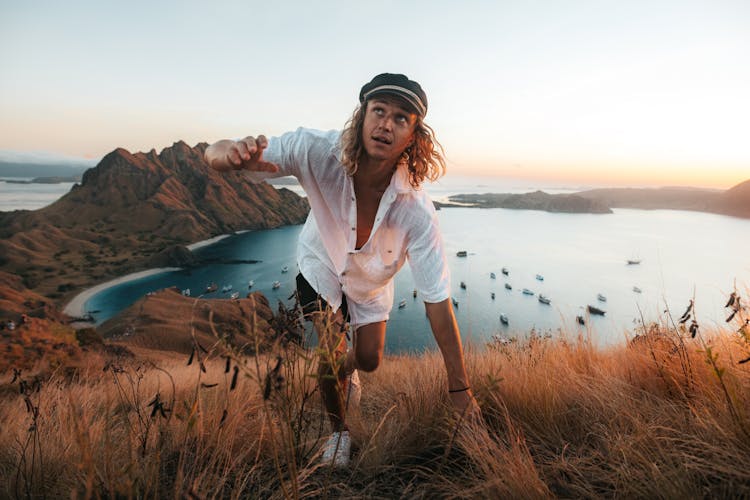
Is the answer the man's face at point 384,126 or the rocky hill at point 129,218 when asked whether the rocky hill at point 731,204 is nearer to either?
the rocky hill at point 129,218

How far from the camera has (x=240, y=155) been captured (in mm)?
1712

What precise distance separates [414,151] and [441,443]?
1.59 m

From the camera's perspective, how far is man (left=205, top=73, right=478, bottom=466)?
6.28 ft

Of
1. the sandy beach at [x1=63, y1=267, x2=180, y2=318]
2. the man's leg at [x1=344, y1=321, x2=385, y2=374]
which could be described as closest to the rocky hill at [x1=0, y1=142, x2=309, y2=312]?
the sandy beach at [x1=63, y1=267, x2=180, y2=318]

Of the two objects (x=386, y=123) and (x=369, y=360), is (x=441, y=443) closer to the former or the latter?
(x=369, y=360)

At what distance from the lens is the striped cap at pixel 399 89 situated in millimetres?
2018

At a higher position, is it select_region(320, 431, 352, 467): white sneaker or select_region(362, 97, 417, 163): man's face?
select_region(362, 97, 417, 163): man's face

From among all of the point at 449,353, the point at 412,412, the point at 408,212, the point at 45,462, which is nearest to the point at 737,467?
the point at 449,353

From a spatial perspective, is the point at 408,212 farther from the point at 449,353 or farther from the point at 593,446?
the point at 593,446

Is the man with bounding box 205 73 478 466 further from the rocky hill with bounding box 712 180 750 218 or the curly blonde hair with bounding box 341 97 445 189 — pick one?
the rocky hill with bounding box 712 180 750 218

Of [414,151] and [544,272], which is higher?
[414,151]

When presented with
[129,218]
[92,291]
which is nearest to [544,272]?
[92,291]

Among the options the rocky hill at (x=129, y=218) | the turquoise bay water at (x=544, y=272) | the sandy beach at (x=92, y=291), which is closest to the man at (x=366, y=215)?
the turquoise bay water at (x=544, y=272)

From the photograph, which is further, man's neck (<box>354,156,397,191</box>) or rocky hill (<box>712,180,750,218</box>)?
rocky hill (<box>712,180,750,218</box>)
